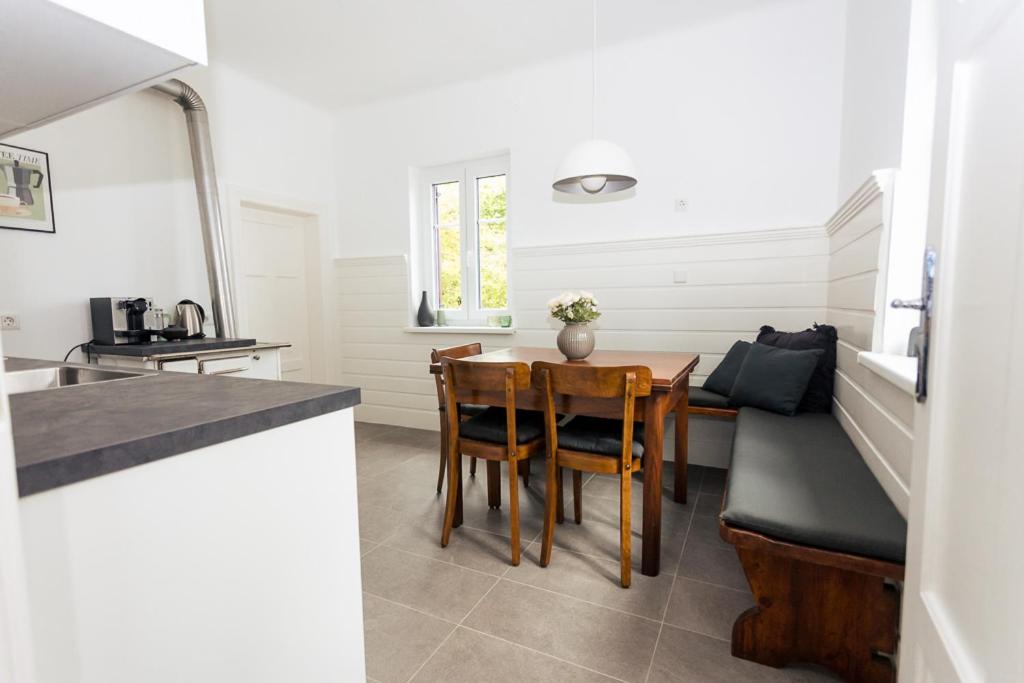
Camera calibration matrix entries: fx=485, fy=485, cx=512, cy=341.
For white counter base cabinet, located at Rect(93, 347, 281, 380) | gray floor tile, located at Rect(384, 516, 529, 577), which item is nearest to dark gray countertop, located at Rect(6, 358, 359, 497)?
gray floor tile, located at Rect(384, 516, 529, 577)

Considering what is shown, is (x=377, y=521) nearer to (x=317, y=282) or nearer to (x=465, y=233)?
(x=465, y=233)

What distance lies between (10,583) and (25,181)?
3.15 metres

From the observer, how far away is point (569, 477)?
10.3ft

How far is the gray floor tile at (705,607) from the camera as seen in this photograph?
1686 mm

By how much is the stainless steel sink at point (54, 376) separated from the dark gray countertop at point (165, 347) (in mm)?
1054

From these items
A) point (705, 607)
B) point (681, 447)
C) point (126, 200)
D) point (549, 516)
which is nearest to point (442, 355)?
point (549, 516)

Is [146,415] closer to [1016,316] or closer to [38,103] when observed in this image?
[38,103]

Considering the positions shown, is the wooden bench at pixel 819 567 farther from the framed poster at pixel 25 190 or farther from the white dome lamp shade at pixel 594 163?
the framed poster at pixel 25 190

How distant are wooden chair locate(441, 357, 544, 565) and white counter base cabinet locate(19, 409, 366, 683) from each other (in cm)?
105

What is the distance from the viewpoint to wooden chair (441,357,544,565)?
2.07 meters

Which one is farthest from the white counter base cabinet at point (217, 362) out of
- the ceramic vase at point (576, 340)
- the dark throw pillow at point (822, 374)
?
the dark throw pillow at point (822, 374)

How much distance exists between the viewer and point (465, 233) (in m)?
4.18

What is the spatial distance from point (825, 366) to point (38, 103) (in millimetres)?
3066

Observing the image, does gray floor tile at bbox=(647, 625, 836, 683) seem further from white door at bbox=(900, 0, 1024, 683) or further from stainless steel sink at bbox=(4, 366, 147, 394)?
stainless steel sink at bbox=(4, 366, 147, 394)
